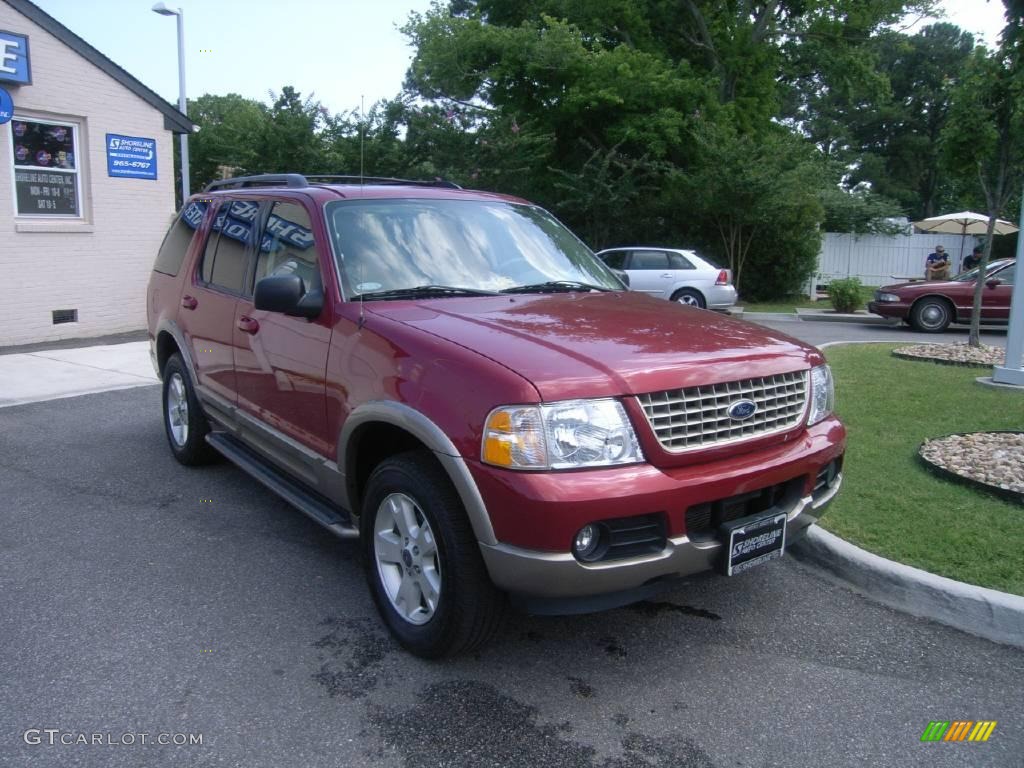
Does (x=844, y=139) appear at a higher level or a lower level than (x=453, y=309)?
higher

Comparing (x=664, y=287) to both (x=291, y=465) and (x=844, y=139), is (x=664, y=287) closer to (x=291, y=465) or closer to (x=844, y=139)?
(x=291, y=465)

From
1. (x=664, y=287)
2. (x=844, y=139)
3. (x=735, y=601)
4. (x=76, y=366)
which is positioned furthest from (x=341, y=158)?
(x=844, y=139)

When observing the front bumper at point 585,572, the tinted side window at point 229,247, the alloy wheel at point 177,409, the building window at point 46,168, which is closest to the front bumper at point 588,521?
the front bumper at point 585,572

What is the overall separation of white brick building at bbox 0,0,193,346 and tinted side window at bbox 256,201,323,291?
8.58 meters

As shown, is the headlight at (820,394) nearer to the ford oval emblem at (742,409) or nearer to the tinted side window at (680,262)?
the ford oval emblem at (742,409)

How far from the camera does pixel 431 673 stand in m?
3.26

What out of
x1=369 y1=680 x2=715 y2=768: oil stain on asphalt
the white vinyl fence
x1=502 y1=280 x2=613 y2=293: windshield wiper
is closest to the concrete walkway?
x1=502 y1=280 x2=613 y2=293: windshield wiper

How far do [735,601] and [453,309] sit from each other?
6.24ft

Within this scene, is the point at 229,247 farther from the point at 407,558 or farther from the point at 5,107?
the point at 5,107

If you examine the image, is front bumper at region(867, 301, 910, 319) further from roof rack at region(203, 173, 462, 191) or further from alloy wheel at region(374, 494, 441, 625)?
alloy wheel at region(374, 494, 441, 625)

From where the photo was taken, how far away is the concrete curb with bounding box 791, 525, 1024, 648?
11.9 feet

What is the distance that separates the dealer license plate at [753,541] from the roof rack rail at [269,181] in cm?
300

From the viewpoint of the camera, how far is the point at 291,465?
14.0ft

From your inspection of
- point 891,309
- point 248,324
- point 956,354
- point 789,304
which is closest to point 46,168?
point 248,324
